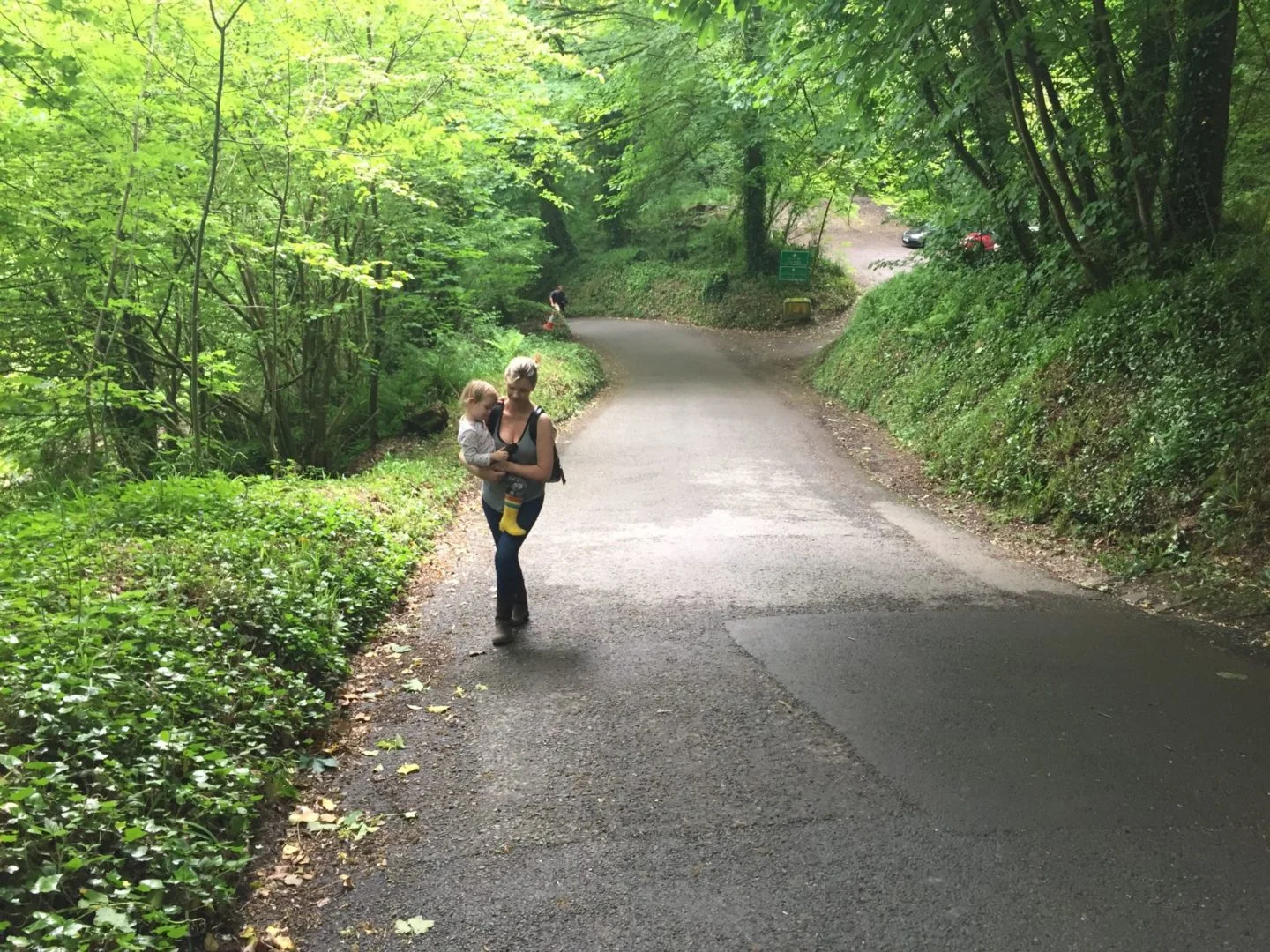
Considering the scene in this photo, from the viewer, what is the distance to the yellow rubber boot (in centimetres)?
532

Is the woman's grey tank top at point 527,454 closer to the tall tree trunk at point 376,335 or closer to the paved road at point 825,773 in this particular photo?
the paved road at point 825,773

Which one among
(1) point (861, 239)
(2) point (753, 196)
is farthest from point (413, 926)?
(1) point (861, 239)

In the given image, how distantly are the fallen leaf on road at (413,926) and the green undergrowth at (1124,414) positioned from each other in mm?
5975

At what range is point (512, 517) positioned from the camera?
5324 mm

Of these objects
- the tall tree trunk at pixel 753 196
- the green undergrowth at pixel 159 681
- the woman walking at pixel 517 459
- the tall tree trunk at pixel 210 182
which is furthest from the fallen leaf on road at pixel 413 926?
the tall tree trunk at pixel 753 196

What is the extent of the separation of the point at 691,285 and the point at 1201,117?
73.2 ft

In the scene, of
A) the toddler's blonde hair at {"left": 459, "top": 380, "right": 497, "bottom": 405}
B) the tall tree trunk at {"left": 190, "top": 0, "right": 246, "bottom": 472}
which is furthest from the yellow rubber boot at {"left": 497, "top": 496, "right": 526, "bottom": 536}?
the tall tree trunk at {"left": 190, "top": 0, "right": 246, "bottom": 472}

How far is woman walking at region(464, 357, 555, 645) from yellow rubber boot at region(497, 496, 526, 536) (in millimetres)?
19

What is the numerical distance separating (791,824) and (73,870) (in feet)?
8.86

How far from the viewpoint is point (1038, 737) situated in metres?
4.14

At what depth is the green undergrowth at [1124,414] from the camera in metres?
6.58

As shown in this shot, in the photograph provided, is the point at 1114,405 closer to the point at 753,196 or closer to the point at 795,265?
the point at 795,265

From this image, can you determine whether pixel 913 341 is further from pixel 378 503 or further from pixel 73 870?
pixel 73 870

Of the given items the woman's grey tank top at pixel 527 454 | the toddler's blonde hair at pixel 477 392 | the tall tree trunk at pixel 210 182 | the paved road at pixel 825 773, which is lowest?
the paved road at pixel 825 773
